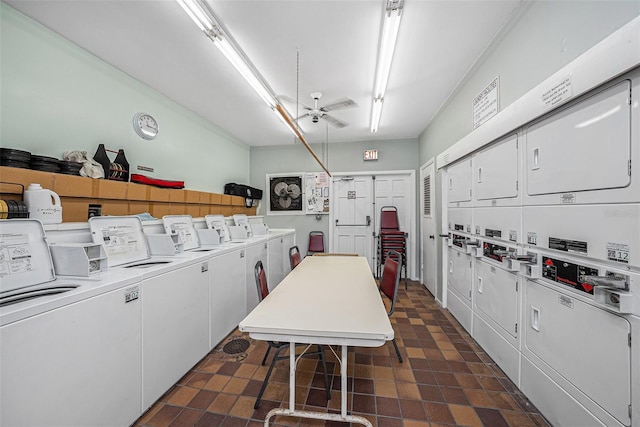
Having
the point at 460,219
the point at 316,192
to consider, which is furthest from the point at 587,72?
the point at 316,192

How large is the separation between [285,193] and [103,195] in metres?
3.55

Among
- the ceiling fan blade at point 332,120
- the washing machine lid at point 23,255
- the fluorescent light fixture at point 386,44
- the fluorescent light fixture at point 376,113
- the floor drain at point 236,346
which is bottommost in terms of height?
the floor drain at point 236,346

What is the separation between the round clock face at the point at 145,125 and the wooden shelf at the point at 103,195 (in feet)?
2.43

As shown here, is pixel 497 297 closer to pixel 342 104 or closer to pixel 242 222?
pixel 342 104

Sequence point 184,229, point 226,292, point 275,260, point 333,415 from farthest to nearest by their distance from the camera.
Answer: point 275,260, point 184,229, point 226,292, point 333,415

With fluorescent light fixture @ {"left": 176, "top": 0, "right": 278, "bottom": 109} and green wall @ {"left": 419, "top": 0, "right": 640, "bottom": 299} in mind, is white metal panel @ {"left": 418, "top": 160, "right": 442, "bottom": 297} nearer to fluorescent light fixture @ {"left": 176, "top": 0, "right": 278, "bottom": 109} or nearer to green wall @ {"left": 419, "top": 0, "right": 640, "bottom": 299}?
green wall @ {"left": 419, "top": 0, "right": 640, "bottom": 299}

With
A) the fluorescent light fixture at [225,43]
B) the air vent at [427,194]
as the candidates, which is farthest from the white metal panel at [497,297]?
the fluorescent light fixture at [225,43]

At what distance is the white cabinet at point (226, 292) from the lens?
244 cm

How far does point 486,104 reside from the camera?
2.38 m

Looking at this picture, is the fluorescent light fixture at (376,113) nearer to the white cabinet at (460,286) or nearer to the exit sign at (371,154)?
the exit sign at (371,154)

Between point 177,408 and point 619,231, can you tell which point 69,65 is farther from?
point 619,231

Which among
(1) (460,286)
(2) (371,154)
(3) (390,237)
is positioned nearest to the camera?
(1) (460,286)

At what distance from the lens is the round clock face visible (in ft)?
9.47

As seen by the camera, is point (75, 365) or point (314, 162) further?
point (314, 162)
